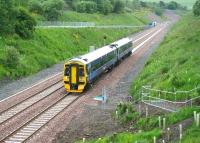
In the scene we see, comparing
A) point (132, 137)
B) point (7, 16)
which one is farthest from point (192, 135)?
point (7, 16)

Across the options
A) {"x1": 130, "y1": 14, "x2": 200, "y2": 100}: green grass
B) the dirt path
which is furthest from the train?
{"x1": 130, "y1": 14, "x2": 200, "y2": 100}: green grass

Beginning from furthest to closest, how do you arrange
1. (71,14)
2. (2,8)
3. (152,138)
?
(71,14) < (2,8) < (152,138)

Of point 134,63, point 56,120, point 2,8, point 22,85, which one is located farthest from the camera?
point 134,63

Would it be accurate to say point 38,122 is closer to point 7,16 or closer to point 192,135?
point 192,135

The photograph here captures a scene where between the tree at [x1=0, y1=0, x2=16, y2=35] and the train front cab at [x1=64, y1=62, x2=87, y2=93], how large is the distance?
1605 centimetres

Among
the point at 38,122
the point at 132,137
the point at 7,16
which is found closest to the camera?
the point at 132,137

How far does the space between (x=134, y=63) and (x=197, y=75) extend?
24.3 meters

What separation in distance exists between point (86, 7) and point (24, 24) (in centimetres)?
5287

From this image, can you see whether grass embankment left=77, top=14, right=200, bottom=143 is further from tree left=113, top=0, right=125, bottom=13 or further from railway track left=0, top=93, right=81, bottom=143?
tree left=113, top=0, right=125, bottom=13

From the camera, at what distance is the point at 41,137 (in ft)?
83.9

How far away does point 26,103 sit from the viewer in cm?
3412

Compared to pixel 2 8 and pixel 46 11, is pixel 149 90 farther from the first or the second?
pixel 46 11

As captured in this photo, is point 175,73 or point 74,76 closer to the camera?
point 175,73

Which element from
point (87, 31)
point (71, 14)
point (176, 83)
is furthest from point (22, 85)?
point (71, 14)
